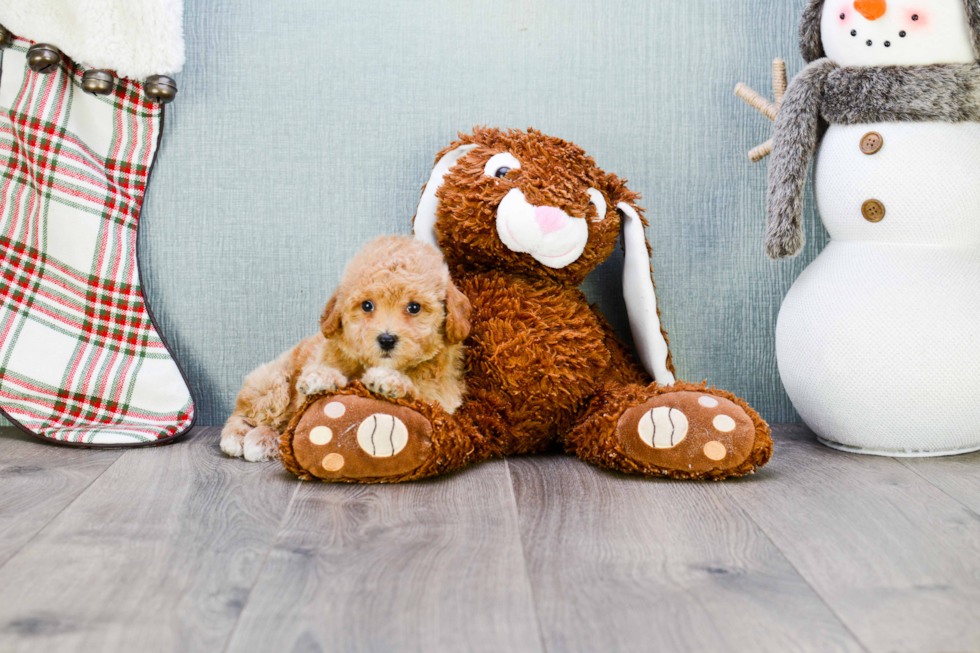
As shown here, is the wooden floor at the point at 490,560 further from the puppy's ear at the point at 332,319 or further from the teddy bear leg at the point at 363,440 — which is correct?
the puppy's ear at the point at 332,319

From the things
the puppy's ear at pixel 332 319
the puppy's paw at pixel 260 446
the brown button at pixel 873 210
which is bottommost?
the puppy's paw at pixel 260 446

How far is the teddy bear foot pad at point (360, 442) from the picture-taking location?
96 centimetres

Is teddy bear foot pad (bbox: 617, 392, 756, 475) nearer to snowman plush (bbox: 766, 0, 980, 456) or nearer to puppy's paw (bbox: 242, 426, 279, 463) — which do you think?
snowman plush (bbox: 766, 0, 980, 456)

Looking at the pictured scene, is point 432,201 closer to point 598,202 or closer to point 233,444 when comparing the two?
point 598,202

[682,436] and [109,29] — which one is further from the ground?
[109,29]

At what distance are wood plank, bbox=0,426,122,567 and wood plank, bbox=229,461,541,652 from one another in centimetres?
26

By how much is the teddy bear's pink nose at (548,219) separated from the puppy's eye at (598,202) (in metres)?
0.08

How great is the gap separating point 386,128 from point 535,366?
0.48m

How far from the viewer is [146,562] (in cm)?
73

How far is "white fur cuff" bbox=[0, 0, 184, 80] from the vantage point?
116 cm

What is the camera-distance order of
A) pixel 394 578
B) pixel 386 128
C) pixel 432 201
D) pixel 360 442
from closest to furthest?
pixel 394 578 < pixel 360 442 < pixel 432 201 < pixel 386 128

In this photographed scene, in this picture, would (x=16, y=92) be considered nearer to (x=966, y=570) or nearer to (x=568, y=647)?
(x=568, y=647)

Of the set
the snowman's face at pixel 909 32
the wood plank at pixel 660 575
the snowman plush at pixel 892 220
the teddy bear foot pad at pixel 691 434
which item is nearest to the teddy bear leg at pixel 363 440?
the wood plank at pixel 660 575

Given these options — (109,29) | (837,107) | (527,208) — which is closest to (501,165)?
(527,208)
